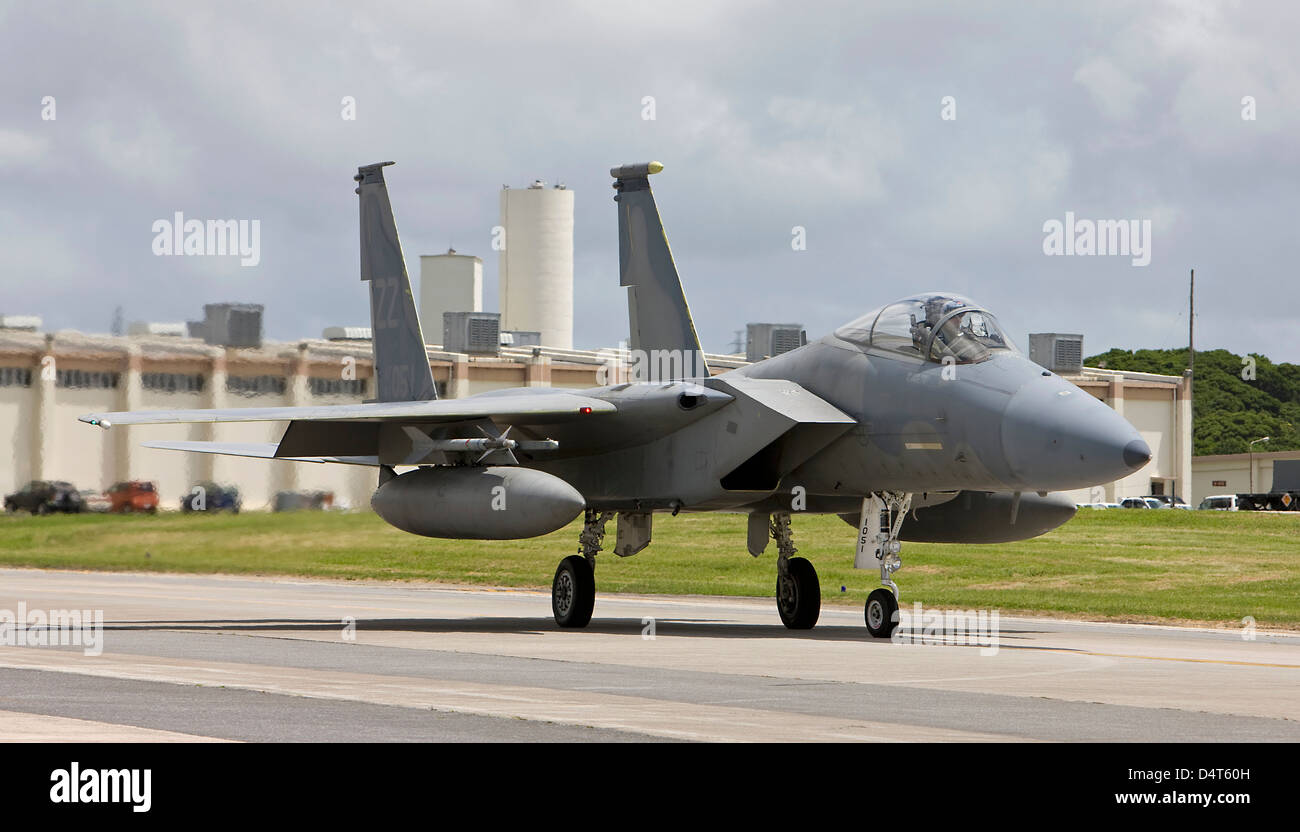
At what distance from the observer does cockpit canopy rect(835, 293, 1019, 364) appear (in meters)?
17.4

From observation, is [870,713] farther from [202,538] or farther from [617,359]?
[617,359]

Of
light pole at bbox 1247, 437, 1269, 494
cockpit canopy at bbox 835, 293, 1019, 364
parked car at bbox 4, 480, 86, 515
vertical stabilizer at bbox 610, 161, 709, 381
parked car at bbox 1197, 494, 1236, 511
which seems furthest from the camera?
light pole at bbox 1247, 437, 1269, 494

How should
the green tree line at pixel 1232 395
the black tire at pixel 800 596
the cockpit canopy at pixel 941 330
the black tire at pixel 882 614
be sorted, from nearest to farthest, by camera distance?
the cockpit canopy at pixel 941 330
the black tire at pixel 882 614
the black tire at pixel 800 596
the green tree line at pixel 1232 395

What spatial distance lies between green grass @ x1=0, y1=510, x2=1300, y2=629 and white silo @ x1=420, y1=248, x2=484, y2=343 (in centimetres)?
3286

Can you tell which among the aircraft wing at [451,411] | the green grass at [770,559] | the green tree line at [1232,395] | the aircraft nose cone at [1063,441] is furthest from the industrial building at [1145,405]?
the aircraft nose cone at [1063,441]

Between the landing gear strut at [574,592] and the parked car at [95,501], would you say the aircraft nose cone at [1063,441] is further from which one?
the parked car at [95,501]

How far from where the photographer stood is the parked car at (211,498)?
98.0ft

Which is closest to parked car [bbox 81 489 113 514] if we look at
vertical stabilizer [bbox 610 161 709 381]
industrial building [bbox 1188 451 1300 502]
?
vertical stabilizer [bbox 610 161 709 381]

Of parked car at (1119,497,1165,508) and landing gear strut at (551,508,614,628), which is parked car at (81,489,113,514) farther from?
parked car at (1119,497,1165,508)

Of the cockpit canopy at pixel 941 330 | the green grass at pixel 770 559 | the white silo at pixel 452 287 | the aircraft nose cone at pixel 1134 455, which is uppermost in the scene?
the white silo at pixel 452 287

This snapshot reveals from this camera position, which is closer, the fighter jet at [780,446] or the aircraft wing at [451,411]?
the fighter jet at [780,446]

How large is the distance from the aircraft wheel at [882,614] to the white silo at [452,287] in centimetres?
5967
